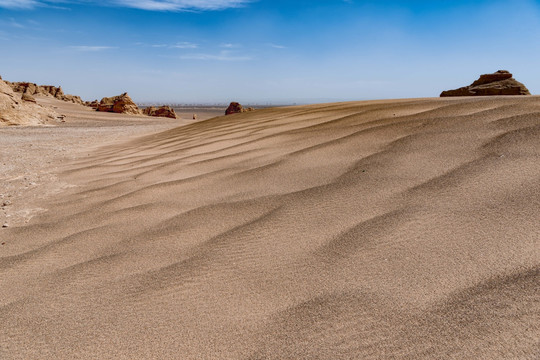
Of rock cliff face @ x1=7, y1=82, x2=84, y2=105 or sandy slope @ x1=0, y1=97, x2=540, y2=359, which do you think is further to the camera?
rock cliff face @ x1=7, y1=82, x2=84, y2=105

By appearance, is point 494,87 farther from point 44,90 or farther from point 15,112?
point 44,90

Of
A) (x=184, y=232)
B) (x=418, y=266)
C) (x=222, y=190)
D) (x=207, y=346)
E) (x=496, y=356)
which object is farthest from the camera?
(x=222, y=190)

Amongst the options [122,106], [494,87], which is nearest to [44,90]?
[122,106]

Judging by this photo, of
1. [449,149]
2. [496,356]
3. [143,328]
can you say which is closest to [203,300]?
[143,328]

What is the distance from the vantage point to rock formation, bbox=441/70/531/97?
31.1ft

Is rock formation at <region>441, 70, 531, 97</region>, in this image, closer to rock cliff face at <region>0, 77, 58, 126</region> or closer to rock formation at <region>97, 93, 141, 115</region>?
rock cliff face at <region>0, 77, 58, 126</region>

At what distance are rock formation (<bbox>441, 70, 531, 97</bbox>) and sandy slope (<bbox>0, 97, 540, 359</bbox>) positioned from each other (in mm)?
8656

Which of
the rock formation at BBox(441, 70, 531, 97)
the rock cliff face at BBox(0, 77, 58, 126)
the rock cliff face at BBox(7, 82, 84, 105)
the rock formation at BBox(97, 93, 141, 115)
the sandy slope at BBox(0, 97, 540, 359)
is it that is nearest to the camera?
the sandy slope at BBox(0, 97, 540, 359)

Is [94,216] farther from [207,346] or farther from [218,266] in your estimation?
[207,346]

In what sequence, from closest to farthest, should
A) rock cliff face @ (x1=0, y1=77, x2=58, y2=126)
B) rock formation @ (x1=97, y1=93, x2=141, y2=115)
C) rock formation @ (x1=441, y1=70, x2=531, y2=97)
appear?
rock formation @ (x1=441, y1=70, x2=531, y2=97) → rock cliff face @ (x1=0, y1=77, x2=58, y2=126) → rock formation @ (x1=97, y1=93, x2=141, y2=115)

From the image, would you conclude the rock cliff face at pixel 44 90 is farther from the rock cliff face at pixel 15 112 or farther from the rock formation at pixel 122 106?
the rock cliff face at pixel 15 112

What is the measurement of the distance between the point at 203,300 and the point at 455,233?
26.9 inches

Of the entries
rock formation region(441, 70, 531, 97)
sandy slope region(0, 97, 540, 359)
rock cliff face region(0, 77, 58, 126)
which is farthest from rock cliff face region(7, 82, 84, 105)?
sandy slope region(0, 97, 540, 359)

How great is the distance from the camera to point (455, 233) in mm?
1040
